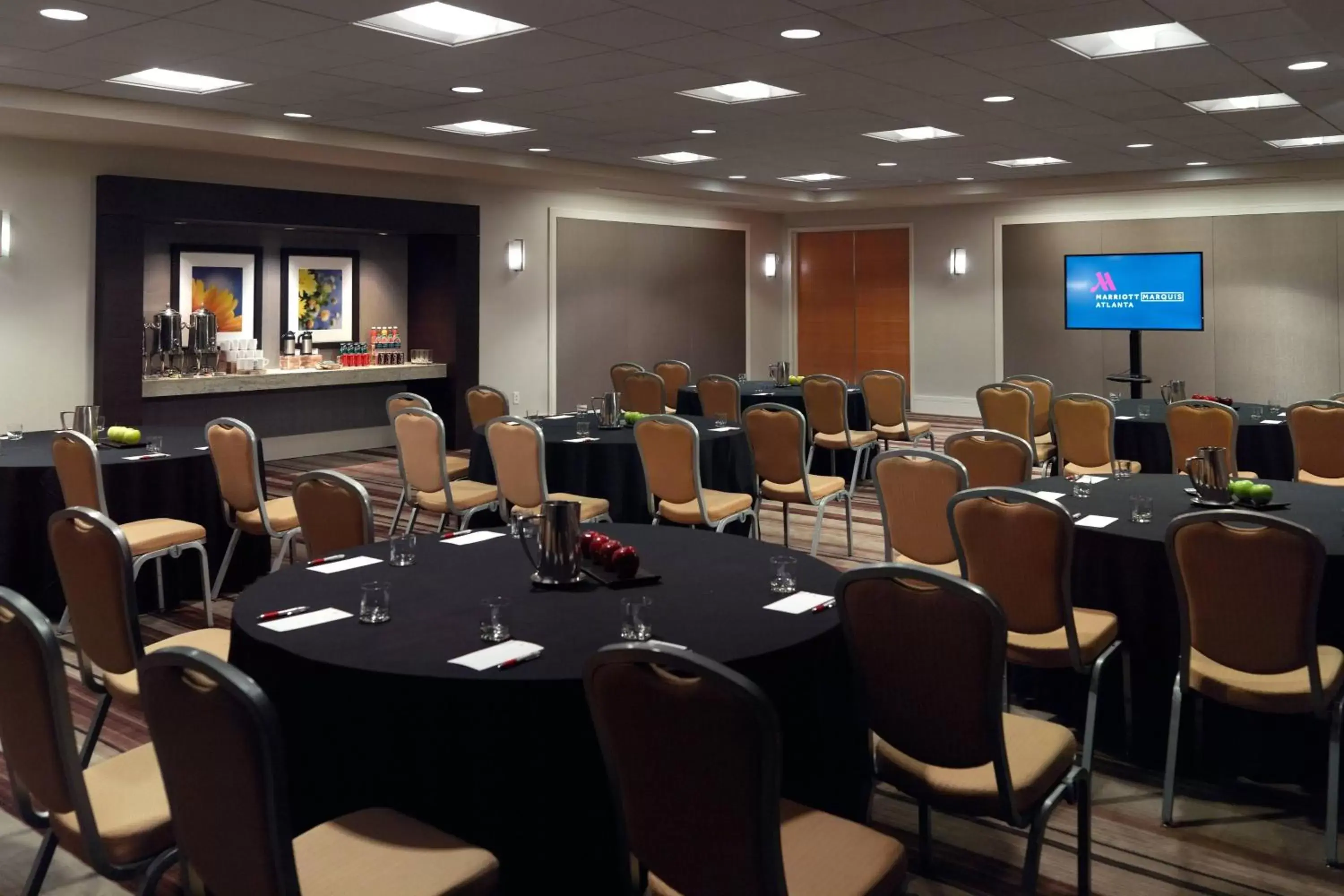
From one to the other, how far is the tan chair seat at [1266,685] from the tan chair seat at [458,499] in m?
4.07

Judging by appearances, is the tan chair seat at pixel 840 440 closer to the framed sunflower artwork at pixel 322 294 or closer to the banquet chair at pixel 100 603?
the framed sunflower artwork at pixel 322 294

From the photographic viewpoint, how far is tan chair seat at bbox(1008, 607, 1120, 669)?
374 cm

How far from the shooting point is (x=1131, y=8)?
5.82m

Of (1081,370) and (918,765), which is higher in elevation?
(1081,370)

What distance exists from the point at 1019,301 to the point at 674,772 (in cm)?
1442

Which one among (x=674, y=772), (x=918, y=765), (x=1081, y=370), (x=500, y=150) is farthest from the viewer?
(x=1081, y=370)

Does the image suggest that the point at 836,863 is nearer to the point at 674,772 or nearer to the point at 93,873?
the point at 674,772

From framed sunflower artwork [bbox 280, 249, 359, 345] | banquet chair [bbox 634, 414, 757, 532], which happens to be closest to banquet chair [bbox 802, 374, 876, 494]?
banquet chair [bbox 634, 414, 757, 532]

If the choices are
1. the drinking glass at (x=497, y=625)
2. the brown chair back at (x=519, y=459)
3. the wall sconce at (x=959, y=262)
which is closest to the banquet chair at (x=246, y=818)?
the drinking glass at (x=497, y=625)

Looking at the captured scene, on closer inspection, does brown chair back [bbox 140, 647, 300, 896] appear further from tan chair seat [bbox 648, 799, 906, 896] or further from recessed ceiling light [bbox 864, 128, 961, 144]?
recessed ceiling light [bbox 864, 128, 961, 144]

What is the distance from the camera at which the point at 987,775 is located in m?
2.74

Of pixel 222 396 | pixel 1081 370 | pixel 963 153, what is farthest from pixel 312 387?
pixel 1081 370

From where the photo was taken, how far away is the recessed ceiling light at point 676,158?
11.3 meters

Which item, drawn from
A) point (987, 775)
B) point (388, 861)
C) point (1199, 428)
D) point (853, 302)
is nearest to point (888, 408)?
point (1199, 428)
